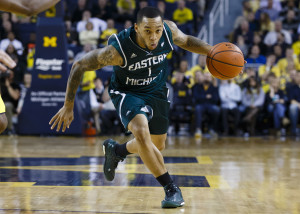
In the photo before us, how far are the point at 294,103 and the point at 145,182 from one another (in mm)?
7340

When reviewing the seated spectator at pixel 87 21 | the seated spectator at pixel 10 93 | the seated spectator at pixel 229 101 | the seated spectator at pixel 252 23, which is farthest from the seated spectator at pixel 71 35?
the seated spectator at pixel 252 23

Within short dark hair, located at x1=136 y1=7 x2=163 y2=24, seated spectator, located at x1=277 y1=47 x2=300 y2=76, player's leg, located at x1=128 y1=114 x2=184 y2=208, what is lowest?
player's leg, located at x1=128 y1=114 x2=184 y2=208

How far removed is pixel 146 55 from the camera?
4.03m

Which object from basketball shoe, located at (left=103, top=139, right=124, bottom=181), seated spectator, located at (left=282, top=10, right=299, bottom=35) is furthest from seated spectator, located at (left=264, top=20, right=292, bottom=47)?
basketball shoe, located at (left=103, top=139, right=124, bottom=181)

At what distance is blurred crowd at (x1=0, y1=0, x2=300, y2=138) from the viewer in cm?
1116

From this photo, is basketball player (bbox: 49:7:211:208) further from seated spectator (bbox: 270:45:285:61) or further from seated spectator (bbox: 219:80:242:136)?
seated spectator (bbox: 270:45:285:61)

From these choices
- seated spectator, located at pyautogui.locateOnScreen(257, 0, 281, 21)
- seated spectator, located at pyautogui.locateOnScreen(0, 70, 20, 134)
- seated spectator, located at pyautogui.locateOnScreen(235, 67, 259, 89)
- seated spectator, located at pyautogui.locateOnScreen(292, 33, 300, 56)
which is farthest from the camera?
seated spectator, located at pyautogui.locateOnScreen(257, 0, 281, 21)

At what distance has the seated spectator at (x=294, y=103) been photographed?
11148 millimetres

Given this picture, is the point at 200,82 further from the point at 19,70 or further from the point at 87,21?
the point at 19,70

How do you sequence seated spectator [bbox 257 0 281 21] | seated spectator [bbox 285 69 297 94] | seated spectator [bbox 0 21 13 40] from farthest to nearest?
seated spectator [bbox 257 0 281 21]
seated spectator [bbox 0 21 13 40]
seated spectator [bbox 285 69 297 94]

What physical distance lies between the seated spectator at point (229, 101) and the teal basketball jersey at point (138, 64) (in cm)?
701

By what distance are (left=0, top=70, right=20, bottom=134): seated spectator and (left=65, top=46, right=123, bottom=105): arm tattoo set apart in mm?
7457

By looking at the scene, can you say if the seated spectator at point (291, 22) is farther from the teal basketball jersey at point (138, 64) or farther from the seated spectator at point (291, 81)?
the teal basketball jersey at point (138, 64)

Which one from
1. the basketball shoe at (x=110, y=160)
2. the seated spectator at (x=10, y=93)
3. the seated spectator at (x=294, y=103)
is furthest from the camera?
the seated spectator at (x=294, y=103)
